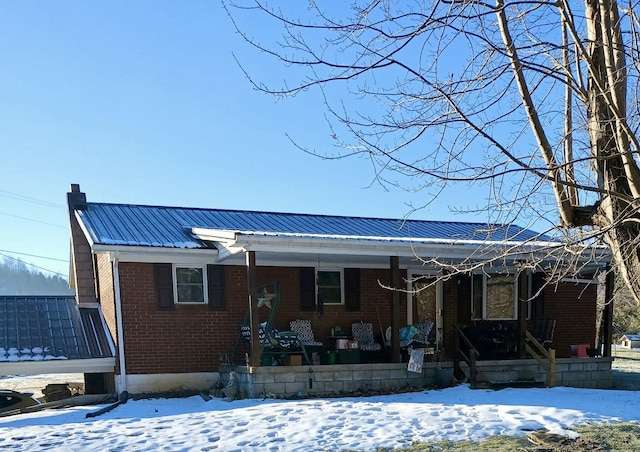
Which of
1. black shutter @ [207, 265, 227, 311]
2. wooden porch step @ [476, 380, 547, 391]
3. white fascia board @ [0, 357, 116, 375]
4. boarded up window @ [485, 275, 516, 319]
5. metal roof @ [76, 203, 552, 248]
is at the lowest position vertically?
wooden porch step @ [476, 380, 547, 391]

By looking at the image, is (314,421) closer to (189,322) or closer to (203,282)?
(189,322)

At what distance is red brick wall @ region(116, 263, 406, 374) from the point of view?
417 inches

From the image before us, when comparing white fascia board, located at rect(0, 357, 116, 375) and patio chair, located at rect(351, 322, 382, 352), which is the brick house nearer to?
patio chair, located at rect(351, 322, 382, 352)

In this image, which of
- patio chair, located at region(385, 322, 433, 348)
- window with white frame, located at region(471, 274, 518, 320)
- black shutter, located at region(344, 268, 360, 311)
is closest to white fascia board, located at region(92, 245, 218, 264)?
black shutter, located at region(344, 268, 360, 311)

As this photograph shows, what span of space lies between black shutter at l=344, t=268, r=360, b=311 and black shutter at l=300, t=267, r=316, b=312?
837mm

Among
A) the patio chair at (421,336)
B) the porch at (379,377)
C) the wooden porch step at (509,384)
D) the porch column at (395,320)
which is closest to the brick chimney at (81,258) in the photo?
the porch at (379,377)

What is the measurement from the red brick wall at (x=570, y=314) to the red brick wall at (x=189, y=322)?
6.50m

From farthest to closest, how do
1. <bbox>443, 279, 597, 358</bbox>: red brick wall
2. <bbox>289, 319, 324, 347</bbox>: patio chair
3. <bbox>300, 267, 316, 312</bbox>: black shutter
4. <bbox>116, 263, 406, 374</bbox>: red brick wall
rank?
<bbox>443, 279, 597, 358</bbox>: red brick wall < <bbox>300, 267, 316, 312</bbox>: black shutter < <bbox>289, 319, 324, 347</bbox>: patio chair < <bbox>116, 263, 406, 374</bbox>: red brick wall

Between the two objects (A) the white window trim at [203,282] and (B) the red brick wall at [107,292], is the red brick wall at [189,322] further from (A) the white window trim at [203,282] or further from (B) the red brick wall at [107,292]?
(B) the red brick wall at [107,292]

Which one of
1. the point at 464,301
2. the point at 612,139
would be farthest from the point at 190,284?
Answer: the point at 612,139

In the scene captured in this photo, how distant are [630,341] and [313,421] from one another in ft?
105

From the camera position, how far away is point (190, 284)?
11.3 meters

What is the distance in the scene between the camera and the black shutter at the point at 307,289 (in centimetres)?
1230

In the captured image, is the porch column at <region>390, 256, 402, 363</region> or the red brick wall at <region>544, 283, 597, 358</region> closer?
the porch column at <region>390, 256, 402, 363</region>
